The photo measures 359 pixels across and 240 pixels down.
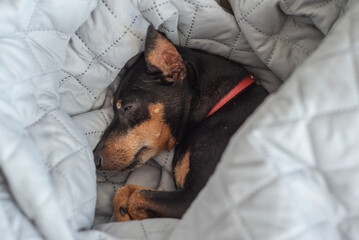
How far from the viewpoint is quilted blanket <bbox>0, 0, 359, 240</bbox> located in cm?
99

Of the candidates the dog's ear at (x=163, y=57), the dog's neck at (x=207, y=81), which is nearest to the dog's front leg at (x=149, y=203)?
the dog's neck at (x=207, y=81)

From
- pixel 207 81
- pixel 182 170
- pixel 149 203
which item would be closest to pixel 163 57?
pixel 207 81

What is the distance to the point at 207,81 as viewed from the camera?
1920 millimetres

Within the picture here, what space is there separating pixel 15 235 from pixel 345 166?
940 millimetres

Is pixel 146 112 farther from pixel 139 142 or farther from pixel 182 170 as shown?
pixel 182 170

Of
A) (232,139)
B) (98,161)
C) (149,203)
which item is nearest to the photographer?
(232,139)

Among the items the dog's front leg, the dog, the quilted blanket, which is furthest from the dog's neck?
the dog's front leg

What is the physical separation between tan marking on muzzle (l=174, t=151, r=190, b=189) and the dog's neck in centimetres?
19

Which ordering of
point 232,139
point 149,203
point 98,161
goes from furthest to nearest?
point 98,161, point 149,203, point 232,139

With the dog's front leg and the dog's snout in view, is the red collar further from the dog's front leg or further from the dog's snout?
the dog's snout

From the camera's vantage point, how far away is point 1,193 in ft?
4.08

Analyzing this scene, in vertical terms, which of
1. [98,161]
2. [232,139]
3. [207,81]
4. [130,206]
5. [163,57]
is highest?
[232,139]

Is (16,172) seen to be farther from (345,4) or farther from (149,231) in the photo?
(345,4)

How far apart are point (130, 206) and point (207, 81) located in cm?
70
